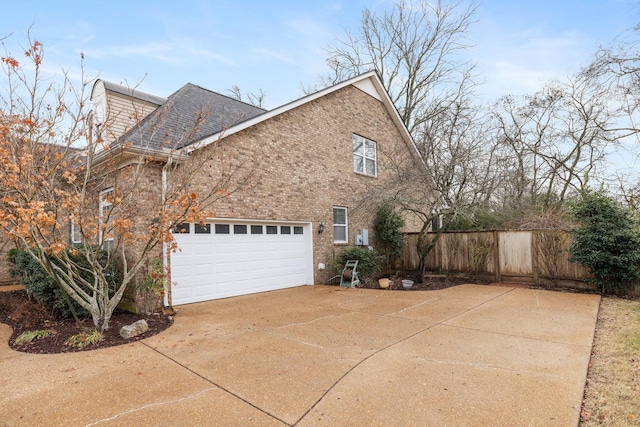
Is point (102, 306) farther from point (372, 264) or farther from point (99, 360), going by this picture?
point (372, 264)

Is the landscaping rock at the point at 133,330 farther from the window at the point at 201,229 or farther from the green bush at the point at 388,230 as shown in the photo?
the green bush at the point at 388,230

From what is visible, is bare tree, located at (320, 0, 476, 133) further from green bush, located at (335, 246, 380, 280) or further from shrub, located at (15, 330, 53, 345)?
shrub, located at (15, 330, 53, 345)

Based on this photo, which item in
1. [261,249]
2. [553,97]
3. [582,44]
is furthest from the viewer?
[553,97]

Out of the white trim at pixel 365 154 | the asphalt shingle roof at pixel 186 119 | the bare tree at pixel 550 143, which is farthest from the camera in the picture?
the bare tree at pixel 550 143

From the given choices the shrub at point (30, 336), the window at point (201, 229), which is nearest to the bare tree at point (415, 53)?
the window at point (201, 229)

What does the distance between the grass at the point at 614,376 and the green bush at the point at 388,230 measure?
266 inches

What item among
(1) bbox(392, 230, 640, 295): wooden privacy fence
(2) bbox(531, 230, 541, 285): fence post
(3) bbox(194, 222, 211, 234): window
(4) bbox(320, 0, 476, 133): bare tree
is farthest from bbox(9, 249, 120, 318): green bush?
(4) bbox(320, 0, 476, 133): bare tree

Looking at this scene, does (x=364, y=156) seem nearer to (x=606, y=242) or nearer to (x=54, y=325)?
(x=606, y=242)

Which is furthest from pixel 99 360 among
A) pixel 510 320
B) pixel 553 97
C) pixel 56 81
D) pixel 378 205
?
pixel 553 97

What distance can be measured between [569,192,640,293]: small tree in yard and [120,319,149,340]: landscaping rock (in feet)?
32.2

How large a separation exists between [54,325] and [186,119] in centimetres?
543

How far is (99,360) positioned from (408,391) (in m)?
3.78

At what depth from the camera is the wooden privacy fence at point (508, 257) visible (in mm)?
9562

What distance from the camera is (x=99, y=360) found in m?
4.44
